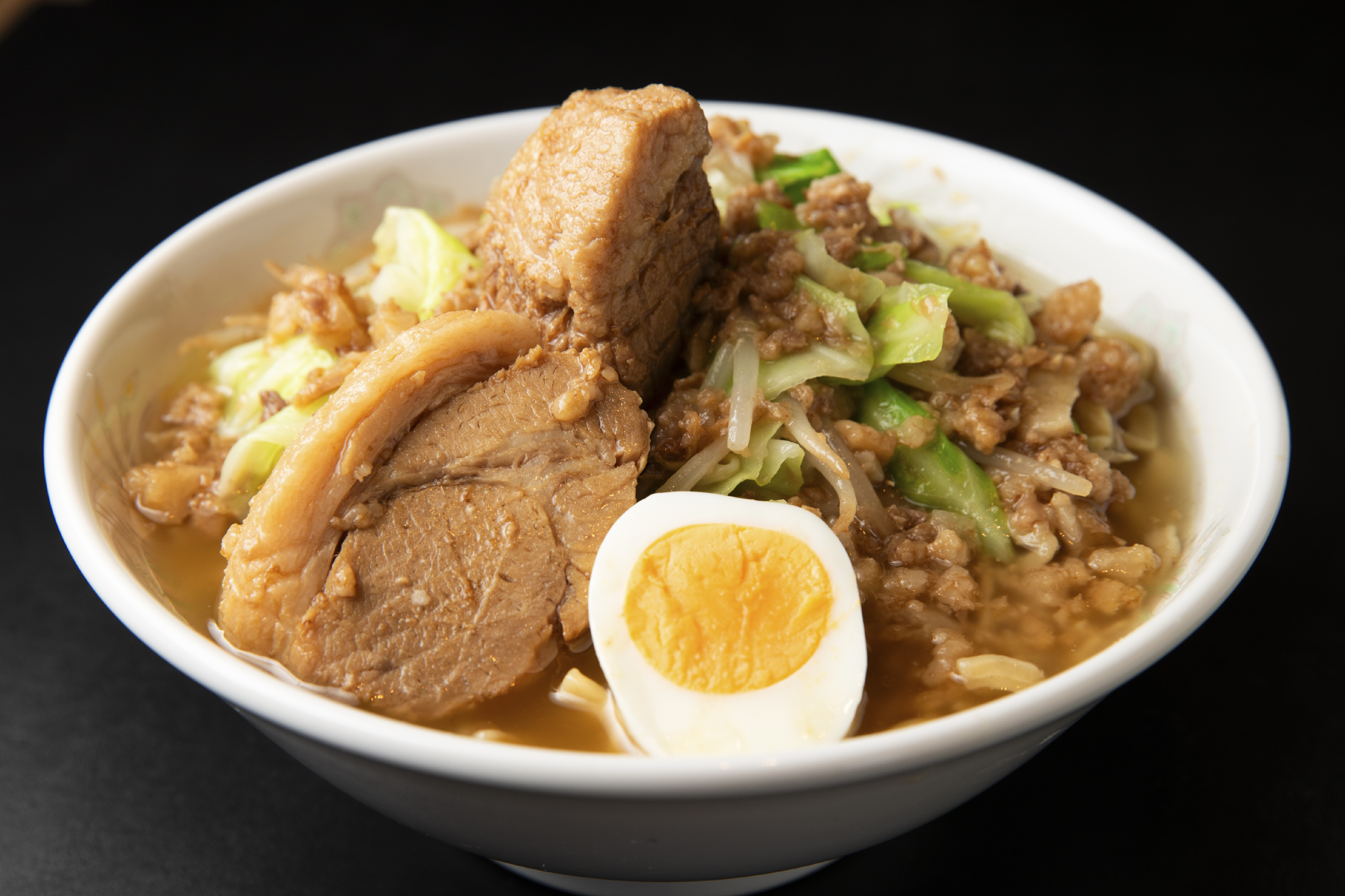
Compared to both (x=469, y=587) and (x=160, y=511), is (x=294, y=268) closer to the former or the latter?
(x=160, y=511)

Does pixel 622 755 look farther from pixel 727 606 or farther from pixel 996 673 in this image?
pixel 996 673

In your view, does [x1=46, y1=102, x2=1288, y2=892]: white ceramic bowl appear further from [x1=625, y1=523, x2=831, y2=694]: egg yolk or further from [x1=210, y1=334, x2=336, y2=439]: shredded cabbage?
[x1=625, y1=523, x2=831, y2=694]: egg yolk

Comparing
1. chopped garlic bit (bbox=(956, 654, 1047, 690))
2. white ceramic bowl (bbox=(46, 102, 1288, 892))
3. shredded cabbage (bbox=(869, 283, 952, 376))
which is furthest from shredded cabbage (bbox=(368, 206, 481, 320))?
chopped garlic bit (bbox=(956, 654, 1047, 690))

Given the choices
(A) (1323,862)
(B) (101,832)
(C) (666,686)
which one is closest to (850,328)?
(C) (666,686)

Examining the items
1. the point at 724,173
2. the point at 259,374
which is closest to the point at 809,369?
the point at 724,173

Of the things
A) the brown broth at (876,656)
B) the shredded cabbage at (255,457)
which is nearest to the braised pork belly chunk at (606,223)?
the shredded cabbage at (255,457)

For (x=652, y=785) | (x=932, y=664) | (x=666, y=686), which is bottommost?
(x=932, y=664)
